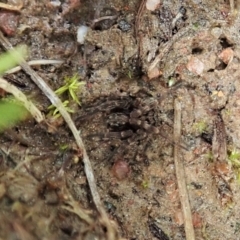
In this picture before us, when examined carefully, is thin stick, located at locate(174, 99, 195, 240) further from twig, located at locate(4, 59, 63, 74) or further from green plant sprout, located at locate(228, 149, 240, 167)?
twig, located at locate(4, 59, 63, 74)

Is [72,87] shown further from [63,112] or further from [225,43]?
[225,43]

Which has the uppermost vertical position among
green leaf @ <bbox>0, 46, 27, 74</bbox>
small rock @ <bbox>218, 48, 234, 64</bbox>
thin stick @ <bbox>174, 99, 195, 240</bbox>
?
green leaf @ <bbox>0, 46, 27, 74</bbox>

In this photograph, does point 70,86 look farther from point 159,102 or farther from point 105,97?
point 159,102

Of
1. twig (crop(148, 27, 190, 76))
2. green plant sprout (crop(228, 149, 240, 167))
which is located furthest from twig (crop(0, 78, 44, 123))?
green plant sprout (crop(228, 149, 240, 167))

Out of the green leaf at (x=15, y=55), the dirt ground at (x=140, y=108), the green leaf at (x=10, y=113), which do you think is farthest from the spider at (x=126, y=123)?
the green leaf at (x=15, y=55)

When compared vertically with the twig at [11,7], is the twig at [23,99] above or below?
below

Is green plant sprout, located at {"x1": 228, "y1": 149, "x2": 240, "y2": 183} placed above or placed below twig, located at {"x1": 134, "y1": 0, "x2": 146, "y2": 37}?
below

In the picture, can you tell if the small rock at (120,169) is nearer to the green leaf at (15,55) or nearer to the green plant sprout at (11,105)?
the green plant sprout at (11,105)
